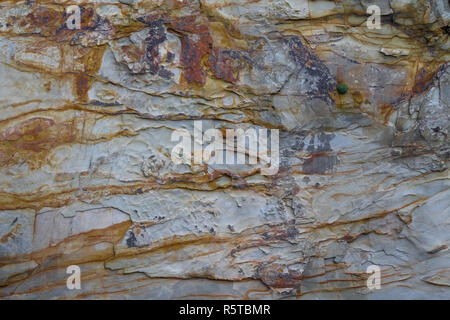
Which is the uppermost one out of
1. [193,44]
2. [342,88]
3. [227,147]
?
[193,44]

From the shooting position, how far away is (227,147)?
3.60 m

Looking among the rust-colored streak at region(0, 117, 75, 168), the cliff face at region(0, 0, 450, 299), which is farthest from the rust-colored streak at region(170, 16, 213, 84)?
the rust-colored streak at region(0, 117, 75, 168)

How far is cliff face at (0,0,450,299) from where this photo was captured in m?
3.43

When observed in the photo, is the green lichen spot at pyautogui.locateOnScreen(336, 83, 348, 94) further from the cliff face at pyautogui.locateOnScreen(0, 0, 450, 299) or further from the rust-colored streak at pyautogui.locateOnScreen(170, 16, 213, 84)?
the rust-colored streak at pyautogui.locateOnScreen(170, 16, 213, 84)

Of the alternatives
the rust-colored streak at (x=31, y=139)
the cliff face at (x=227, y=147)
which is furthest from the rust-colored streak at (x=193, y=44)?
the rust-colored streak at (x=31, y=139)

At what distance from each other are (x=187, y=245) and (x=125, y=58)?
162 centimetres

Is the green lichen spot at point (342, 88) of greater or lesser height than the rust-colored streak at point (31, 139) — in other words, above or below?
above

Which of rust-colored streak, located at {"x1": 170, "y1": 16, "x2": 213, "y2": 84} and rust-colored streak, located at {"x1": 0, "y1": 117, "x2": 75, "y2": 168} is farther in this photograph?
rust-colored streak, located at {"x1": 170, "y1": 16, "x2": 213, "y2": 84}

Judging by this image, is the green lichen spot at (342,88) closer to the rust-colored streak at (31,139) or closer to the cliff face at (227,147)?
the cliff face at (227,147)

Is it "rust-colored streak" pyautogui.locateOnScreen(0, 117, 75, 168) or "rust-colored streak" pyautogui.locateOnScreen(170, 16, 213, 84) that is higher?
"rust-colored streak" pyautogui.locateOnScreen(170, 16, 213, 84)

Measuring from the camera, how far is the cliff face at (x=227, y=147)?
11.2 feet

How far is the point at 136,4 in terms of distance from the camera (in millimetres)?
3523

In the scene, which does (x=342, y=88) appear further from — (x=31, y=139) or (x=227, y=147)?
(x=31, y=139)

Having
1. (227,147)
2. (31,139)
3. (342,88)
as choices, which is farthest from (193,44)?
(31,139)
